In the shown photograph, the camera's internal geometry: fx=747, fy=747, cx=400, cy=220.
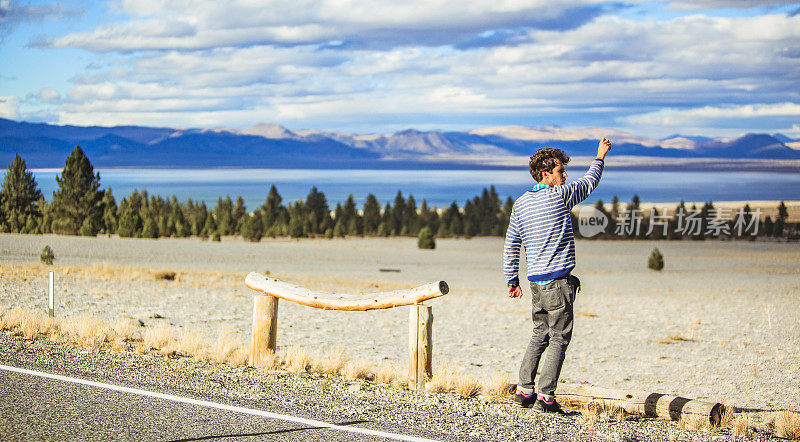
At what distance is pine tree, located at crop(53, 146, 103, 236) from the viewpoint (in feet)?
153

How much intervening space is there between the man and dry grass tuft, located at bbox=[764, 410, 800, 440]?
1.99 meters

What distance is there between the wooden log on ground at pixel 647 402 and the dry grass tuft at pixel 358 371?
2.43 m

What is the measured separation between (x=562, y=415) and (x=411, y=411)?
1430mm

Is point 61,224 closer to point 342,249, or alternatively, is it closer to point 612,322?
point 342,249

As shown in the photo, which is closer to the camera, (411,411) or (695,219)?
(411,411)

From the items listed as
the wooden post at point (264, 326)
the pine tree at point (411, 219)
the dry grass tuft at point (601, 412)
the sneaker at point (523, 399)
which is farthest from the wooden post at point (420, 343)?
the pine tree at point (411, 219)

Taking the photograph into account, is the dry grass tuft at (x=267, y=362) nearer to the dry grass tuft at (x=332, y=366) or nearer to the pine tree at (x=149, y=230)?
the dry grass tuft at (x=332, y=366)

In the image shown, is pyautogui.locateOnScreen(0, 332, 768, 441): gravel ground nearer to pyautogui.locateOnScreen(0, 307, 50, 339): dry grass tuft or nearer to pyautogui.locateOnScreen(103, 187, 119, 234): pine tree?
pyautogui.locateOnScreen(0, 307, 50, 339): dry grass tuft

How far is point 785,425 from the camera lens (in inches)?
261

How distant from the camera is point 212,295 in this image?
23719mm

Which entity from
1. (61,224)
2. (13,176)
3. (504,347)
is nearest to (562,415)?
(504,347)

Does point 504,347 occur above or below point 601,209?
below

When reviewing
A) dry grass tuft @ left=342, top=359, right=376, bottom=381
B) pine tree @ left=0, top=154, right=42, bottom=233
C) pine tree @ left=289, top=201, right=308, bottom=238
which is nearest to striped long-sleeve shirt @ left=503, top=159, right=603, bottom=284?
dry grass tuft @ left=342, top=359, right=376, bottom=381

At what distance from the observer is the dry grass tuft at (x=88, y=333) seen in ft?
33.7
